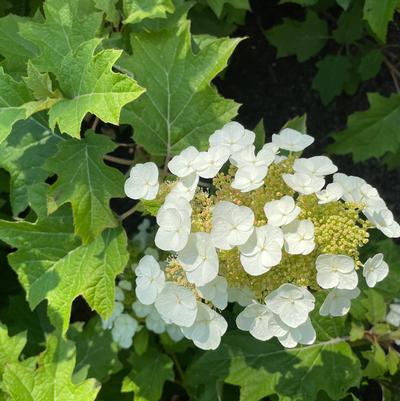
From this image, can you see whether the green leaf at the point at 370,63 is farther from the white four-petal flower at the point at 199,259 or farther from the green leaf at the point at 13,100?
the white four-petal flower at the point at 199,259

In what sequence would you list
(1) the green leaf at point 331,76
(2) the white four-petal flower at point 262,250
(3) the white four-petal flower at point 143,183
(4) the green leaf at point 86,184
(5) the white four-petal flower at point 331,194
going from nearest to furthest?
(2) the white four-petal flower at point 262,250 < (5) the white four-petal flower at point 331,194 < (3) the white four-petal flower at point 143,183 < (4) the green leaf at point 86,184 < (1) the green leaf at point 331,76

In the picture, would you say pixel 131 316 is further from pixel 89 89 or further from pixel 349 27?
pixel 349 27

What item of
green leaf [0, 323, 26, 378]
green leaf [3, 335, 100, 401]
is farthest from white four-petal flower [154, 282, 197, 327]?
green leaf [0, 323, 26, 378]

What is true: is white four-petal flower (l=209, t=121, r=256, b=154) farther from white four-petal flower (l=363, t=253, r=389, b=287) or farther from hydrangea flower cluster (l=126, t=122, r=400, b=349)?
white four-petal flower (l=363, t=253, r=389, b=287)

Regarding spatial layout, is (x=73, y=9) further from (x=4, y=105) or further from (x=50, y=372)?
(x=50, y=372)

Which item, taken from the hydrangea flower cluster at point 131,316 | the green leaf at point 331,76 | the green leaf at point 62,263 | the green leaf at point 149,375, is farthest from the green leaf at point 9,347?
the green leaf at point 331,76

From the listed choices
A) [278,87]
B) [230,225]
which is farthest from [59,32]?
[278,87]
